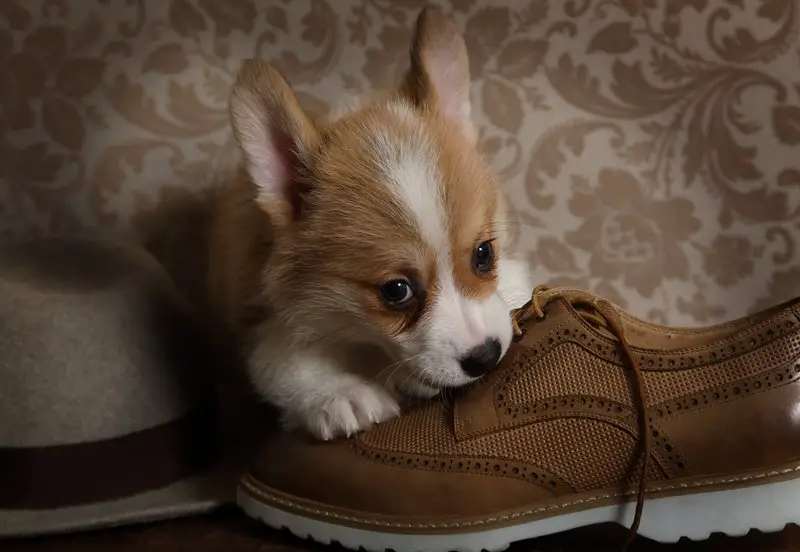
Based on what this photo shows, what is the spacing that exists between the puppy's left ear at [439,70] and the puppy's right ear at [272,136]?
0.19 m

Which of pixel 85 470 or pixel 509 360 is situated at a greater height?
pixel 509 360

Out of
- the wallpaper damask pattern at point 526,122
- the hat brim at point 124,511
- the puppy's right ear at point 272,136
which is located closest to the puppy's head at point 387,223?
the puppy's right ear at point 272,136

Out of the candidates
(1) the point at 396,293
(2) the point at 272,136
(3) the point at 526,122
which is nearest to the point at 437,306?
(1) the point at 396,293

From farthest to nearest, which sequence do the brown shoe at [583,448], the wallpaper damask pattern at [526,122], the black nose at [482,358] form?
1. the wallpaper damask pattern at [526,122]
2. the black nose at [482,358]
3. the brown shoe at [583,448]

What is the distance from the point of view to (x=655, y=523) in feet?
3.15

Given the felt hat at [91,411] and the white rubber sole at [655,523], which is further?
the felt hat at [91,411]

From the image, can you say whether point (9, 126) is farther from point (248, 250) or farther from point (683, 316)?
point (683, 316)

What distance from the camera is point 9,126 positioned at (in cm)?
159

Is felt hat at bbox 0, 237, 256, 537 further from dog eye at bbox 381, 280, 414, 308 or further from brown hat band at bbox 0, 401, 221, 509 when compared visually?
dog eye at bbox 381, 280, 414, 308

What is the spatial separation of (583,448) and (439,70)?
1.93ft

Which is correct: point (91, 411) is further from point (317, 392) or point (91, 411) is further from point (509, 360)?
point (509, 360)

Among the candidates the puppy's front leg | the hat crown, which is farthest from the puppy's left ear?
the hat crown

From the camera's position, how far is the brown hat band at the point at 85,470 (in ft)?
3.90

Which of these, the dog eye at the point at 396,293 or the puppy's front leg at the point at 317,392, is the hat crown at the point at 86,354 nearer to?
the puppy's front leg at the point at 317,392
